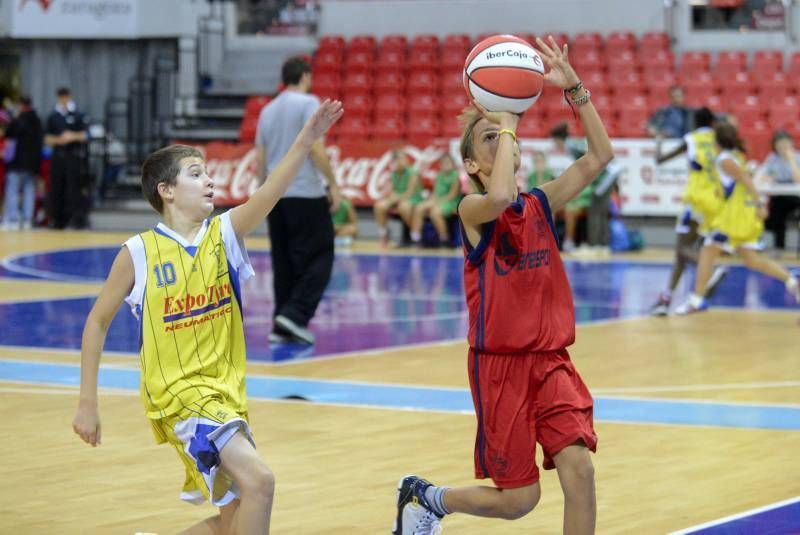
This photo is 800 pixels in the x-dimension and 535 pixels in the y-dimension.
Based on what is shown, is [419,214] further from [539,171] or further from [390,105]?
[390,105]

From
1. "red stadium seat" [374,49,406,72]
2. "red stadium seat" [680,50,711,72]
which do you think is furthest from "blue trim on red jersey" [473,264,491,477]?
"red stadium seat" [374,49,406,72]

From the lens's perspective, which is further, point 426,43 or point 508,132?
point 426,43

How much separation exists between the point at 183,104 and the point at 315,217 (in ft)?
53.3

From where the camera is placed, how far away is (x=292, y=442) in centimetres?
772

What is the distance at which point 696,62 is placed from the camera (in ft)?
75.9

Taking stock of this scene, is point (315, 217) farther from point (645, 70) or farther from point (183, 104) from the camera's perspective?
point (183, 104)

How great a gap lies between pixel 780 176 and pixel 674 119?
5.55 ft

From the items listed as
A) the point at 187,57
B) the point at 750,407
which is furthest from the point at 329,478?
the point at 187,57

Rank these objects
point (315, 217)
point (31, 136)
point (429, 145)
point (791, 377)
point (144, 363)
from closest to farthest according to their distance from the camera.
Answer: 1. point (144, 363)
2. point (791, 377)
3. point (315, 217)
4. point (429, 145)
5. point (31, 136)

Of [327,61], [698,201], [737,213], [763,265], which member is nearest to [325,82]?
[327,61]

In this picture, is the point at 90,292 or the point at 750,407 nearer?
the point at 750,407

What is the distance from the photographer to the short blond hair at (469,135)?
531 centimetres

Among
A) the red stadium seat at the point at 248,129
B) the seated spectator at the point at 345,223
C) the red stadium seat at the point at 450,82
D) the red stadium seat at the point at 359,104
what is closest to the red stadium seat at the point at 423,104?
the red stadium seat at the point at 450,82

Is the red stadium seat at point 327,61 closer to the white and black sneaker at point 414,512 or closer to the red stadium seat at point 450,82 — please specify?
the red stadium seat at point 450,82
